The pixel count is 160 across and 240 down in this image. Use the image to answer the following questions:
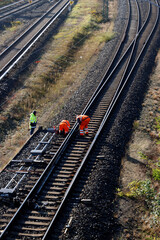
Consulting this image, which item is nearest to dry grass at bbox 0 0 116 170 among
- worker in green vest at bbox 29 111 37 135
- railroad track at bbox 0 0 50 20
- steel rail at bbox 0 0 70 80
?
worker in green vest at bbox 29 111 37 135

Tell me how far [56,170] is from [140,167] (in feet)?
11.1

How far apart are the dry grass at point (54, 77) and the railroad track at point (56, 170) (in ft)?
5.85

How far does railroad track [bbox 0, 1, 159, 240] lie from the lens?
816cm

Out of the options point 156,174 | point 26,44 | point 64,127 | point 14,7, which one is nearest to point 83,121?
point 64,127

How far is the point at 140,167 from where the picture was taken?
10.6 m

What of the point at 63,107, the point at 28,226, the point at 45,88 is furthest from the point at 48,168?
the point at 45,88

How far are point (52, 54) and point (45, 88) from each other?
633 cm

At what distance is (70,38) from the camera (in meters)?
26.5

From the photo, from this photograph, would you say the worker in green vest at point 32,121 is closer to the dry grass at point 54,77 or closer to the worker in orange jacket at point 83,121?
the dry grass at point 54,77

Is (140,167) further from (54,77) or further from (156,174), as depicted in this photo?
(54,77)

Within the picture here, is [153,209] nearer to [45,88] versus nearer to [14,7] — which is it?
[45,88]

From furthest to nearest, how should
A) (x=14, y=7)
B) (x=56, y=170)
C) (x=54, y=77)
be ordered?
(x=14, y=7) → (x=54, y=77) → (x=56, y=170)

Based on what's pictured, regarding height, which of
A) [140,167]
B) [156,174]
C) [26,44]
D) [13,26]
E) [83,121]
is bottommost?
[140,167]

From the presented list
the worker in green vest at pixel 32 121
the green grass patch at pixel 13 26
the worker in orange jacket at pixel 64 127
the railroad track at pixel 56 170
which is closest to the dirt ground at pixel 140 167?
the railroad track at pixel 56 170
